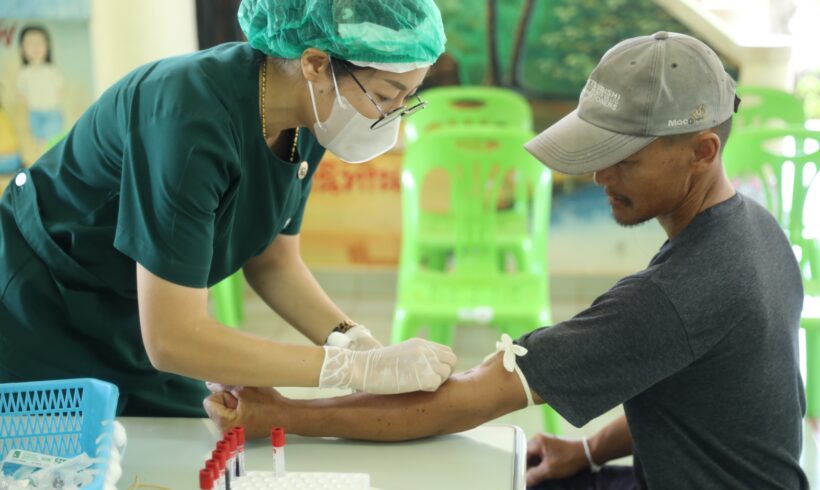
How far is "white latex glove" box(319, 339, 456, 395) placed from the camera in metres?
1.39

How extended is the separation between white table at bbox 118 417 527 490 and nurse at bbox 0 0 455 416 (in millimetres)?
98

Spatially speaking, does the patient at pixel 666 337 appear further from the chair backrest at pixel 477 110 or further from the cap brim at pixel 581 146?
the chair backrest at pixel 477 110

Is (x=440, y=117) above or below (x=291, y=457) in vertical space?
below

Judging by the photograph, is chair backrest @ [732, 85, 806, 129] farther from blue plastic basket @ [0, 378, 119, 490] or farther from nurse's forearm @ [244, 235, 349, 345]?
blue plastic basket @ [0, 378, 119, 490]

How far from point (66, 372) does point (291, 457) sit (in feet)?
1.37

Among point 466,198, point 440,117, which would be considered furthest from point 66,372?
point 440,117

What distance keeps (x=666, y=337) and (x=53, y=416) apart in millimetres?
847

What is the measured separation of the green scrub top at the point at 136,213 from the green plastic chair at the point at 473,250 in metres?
1.39

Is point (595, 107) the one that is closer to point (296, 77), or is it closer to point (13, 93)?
point (296, 77)

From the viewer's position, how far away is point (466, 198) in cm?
329

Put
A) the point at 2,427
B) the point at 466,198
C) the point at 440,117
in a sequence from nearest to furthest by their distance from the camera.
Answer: the point at 2,427, the point at 466,198, the point at 440,117

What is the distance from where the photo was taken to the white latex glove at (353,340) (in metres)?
1.65

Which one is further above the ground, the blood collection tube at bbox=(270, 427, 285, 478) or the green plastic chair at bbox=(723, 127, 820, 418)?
the blood collection tube at bbox=(270, 427, 285, 478)

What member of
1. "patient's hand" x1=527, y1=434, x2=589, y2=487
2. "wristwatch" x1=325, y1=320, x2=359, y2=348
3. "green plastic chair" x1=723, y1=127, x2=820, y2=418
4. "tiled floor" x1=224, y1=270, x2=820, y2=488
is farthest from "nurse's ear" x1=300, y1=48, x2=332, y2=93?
"tiled floor" x1=224, y1=270, x2=820, y2=488
